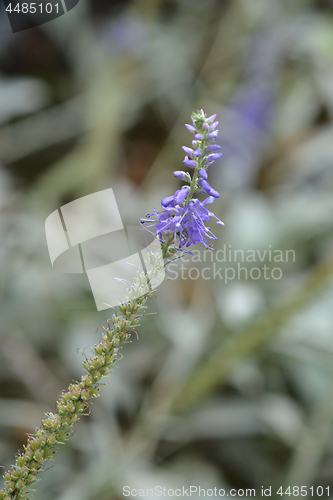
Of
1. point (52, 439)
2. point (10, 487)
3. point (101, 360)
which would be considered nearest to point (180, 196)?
point (101, 360)

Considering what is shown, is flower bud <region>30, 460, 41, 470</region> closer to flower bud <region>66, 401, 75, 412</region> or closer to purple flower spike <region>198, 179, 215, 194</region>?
flower bud <region>66, 401, 75, 412</region>

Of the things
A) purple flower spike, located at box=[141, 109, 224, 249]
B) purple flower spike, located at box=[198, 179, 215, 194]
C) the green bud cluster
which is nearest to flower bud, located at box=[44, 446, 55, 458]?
the green bud cluster

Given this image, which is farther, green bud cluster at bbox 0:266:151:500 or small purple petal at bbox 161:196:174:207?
small purple petal at bbox 161:196:174:207

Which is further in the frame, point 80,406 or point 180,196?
point 180,196

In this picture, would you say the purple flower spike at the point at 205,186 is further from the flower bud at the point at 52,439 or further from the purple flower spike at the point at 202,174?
the flower bud at the point at 52,439

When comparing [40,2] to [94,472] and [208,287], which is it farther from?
[94,472]

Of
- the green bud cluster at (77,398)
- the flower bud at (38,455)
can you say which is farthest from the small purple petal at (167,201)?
the flower bud at (38,455)

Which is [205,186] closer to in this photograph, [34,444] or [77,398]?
[77,398]
